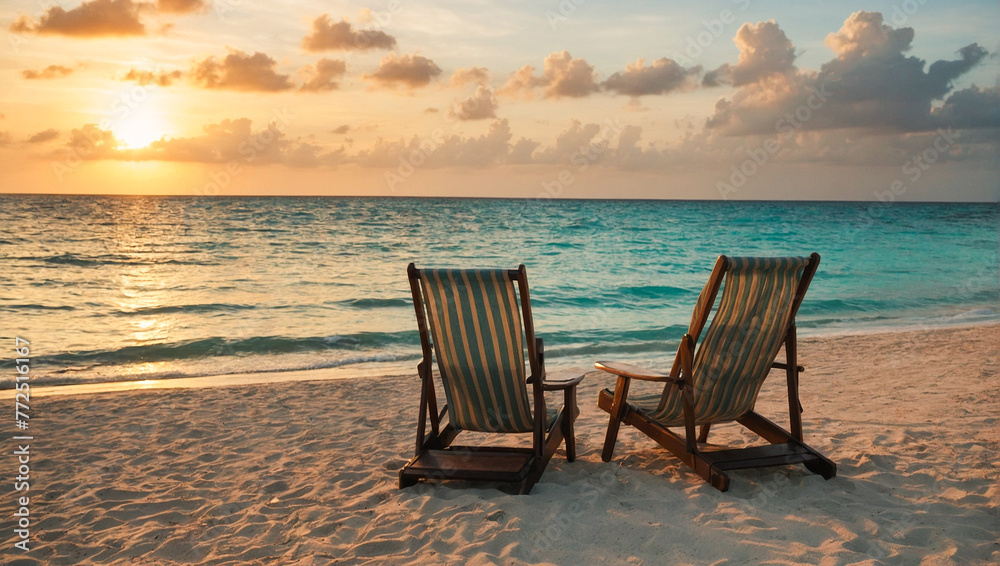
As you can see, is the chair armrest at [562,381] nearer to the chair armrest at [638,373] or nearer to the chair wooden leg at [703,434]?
the chair armrest at [638,373]

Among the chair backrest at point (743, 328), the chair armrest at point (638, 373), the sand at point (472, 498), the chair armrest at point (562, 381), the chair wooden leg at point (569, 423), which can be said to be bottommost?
the sand at point (472, 498)

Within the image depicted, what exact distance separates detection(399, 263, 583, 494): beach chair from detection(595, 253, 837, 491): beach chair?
2.01 feet

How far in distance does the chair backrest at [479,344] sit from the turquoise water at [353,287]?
15.5 feet

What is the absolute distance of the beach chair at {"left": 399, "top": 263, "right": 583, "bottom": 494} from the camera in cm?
355

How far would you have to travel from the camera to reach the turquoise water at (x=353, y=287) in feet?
32.0

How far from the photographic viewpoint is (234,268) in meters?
20.0

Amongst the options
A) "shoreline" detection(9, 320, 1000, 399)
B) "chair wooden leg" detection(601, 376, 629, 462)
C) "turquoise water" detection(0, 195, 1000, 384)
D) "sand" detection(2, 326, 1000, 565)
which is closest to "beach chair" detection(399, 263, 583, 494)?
"sand" detection(2, 326, 1000, 565)

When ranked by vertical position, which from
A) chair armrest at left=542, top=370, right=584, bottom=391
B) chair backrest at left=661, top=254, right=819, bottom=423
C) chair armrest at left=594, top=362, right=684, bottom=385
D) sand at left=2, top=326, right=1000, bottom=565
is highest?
chair backrest at left=661, top=254, right=819, bottom=423

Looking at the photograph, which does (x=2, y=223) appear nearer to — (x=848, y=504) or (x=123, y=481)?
(x=123, y=481)

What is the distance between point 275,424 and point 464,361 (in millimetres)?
2533

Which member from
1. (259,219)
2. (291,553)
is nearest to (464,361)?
(291,553)

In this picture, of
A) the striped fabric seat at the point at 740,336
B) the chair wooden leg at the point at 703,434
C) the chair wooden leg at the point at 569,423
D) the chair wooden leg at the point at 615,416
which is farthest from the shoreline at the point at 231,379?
the striped fabric seat at the point at 740,336

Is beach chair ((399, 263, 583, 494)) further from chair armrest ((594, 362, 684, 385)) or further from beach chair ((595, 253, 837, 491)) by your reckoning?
beach chair ((595, 253, 837, 491))

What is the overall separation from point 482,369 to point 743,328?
151 centimetres
